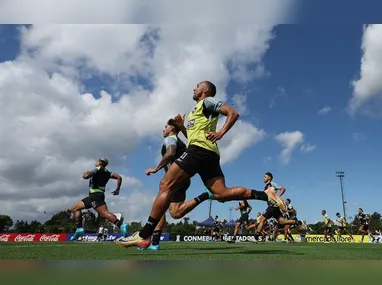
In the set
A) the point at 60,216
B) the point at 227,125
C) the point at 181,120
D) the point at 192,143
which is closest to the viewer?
the point at 227,125

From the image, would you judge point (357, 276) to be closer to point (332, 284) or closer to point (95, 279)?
point (332, 284)

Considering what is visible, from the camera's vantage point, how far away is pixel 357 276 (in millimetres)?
2125

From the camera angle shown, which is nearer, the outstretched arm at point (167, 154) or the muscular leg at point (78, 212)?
the outstretched arm at point (167, 154)

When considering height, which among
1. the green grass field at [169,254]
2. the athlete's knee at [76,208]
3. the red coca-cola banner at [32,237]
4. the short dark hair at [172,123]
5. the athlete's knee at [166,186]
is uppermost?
the short dark hair at [172,123]

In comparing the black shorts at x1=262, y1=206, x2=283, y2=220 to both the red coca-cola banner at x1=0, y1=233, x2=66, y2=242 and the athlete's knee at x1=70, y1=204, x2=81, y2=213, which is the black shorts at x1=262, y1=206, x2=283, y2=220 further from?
the red coca-cola banner at x1=0, y1=233, x2=66, y2=242

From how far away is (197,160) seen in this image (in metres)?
4.54

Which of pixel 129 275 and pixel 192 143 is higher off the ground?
pixel 192 143

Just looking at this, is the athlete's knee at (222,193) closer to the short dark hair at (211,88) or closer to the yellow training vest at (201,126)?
the yellow training vest at (201,126)

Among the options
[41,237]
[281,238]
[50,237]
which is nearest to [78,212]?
[281,238]

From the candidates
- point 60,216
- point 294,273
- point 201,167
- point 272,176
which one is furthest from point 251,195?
point 60,216

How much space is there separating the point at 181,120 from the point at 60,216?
97657mm

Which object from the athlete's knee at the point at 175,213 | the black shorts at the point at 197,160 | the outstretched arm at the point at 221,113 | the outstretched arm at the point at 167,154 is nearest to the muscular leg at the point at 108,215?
the athlete's knee at the point at 175,213

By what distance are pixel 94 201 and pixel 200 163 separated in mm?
5808

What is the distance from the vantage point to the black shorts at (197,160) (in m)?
4.53
